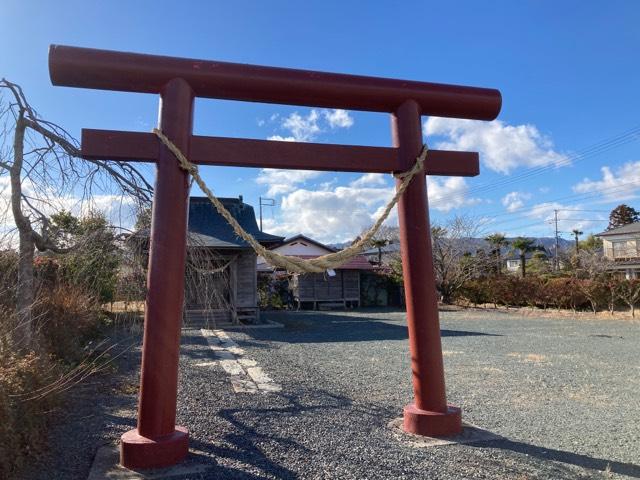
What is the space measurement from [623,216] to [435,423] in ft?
166

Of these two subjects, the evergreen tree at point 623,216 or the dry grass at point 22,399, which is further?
the evergreen tree at point 623,216

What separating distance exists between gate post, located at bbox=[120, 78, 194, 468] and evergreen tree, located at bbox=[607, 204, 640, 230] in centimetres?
5048

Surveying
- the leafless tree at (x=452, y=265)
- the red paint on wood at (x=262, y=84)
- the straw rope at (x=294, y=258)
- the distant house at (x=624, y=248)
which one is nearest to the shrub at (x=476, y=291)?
the leafless tree at (x=452, y=265)

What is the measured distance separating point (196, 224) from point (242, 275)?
212 cm

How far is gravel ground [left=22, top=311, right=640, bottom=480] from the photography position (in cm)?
318

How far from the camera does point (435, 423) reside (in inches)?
144

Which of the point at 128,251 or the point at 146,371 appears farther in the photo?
the point at 128,251

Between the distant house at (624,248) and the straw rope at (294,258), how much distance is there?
116ft

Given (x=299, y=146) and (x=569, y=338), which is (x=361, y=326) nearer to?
(x=569, y=338)

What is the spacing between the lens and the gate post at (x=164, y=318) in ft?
10.2

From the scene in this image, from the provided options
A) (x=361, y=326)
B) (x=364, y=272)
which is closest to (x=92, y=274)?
(x=361, y=326)

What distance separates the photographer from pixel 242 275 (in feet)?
48.2

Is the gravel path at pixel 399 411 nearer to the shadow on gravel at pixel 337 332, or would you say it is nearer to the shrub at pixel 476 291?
the shadow on gravel at pixel 337 332

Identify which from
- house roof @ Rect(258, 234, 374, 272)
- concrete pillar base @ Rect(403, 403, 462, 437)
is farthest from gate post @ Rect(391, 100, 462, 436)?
house roof @ Rect(258, 234, 374, 272)
